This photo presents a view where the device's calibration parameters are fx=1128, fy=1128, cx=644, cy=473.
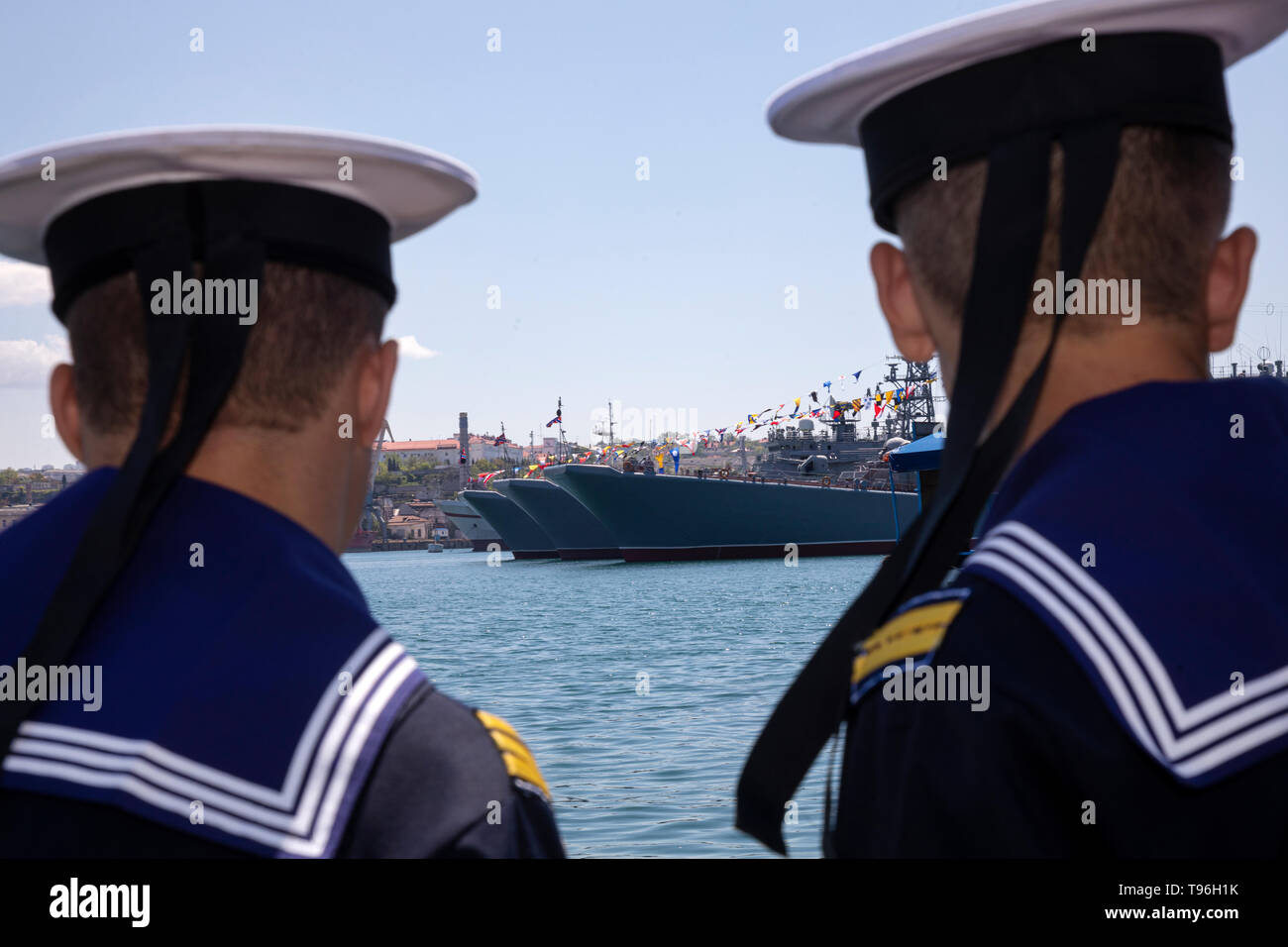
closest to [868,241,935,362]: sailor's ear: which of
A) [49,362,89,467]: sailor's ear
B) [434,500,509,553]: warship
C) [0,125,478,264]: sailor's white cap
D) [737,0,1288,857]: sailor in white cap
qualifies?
[737,0,1288,857]: sailor in white cap

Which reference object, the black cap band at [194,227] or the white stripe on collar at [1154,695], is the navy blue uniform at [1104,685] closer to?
the white stripe on collar at [1154,695]

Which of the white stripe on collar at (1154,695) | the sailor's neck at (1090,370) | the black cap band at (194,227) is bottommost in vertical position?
the white stripe on collar at (1154,695)

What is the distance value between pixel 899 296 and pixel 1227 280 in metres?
0.33

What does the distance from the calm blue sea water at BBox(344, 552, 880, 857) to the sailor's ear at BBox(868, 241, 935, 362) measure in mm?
6345

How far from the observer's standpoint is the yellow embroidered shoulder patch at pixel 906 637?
0.99m

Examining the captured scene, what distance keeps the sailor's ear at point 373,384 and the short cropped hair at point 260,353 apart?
28 mm

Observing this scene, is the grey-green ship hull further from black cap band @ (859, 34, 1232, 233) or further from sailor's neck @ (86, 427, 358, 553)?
black cap band @ (859, 34, 1232, 233)

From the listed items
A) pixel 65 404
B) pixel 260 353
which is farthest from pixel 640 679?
pixel 260 353

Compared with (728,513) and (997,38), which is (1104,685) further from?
(728,513)

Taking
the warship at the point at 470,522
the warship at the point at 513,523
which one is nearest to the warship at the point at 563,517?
the warship at the point at 513,523

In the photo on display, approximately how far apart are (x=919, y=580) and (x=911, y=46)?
529 millimetres

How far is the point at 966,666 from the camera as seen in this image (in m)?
0.95
